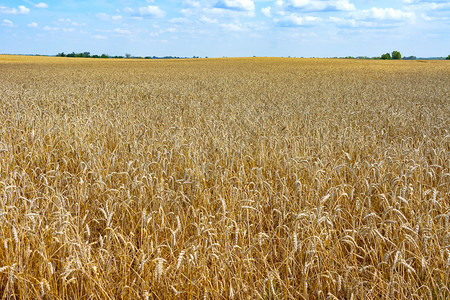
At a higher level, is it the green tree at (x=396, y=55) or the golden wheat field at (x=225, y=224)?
the green tree at (x=396, y=55)

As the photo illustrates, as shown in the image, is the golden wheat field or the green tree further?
the green tree

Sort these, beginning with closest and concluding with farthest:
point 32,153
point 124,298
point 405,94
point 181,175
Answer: point 124,298 < point 181,175 < point 32,153 < point 405,94

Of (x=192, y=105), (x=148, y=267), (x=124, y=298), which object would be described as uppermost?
(x=192, y=105)

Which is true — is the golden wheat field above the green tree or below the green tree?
below

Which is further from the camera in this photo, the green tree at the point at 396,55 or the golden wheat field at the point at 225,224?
the green tree at the point at 396,55

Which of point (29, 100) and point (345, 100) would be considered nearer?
point (29, 100)

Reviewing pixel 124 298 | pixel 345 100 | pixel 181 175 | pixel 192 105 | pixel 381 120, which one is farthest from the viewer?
pixel 345 100

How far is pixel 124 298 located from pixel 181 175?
1.97 metres

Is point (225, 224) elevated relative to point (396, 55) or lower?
lower

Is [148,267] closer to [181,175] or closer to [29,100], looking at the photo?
[181,175]

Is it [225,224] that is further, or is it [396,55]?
[396,55]

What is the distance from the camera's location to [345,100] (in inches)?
391

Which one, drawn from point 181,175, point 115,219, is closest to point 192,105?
point 181,175

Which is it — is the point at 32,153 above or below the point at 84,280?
above
